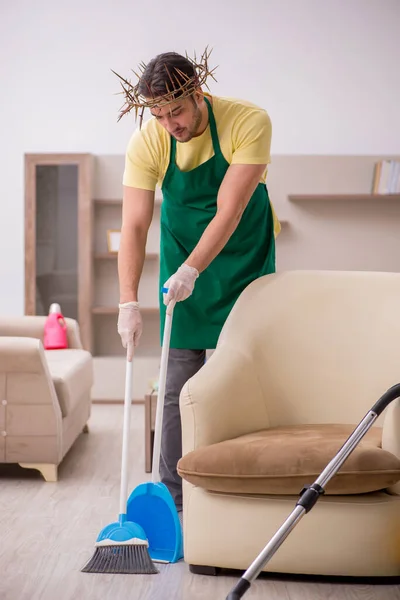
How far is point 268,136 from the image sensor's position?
8.18 ft

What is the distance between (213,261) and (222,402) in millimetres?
585

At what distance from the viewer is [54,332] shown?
430 centimetres

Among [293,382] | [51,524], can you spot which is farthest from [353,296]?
[51,524]

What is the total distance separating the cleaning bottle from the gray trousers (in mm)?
1715

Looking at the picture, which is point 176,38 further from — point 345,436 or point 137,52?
point 345,436

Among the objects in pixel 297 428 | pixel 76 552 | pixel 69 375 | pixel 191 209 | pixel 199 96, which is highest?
pixel 199 96

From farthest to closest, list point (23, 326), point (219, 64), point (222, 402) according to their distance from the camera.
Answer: point (219, 64), point (23, 326), point (222, 402)

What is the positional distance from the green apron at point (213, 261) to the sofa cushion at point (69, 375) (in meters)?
0.89

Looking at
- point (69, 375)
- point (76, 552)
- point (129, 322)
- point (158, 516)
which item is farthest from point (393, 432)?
point (69, 375)

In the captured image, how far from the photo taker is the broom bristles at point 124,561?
211 cm

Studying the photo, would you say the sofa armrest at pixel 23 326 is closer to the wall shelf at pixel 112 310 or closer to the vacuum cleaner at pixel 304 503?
the wall shelf at pixel 112 310

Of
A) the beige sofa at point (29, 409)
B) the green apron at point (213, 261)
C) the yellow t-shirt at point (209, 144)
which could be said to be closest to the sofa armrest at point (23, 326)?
the beige sofa at point (29, 409)

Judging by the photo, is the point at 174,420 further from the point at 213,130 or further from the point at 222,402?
the point at 213,130

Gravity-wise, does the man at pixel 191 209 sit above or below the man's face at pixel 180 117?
below
